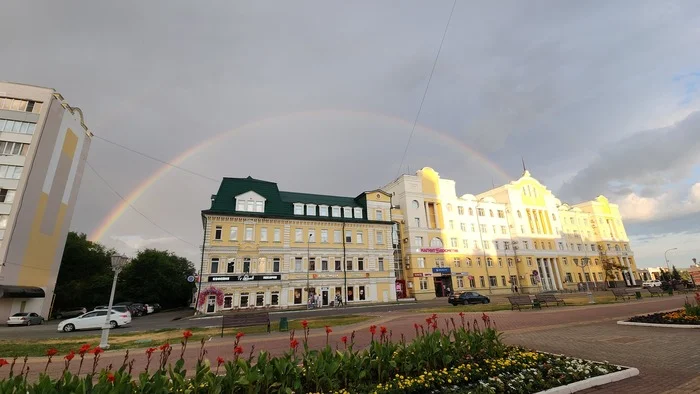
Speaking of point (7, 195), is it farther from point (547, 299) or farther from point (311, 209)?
point (547, 299)

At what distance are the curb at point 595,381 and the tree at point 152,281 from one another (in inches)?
2705

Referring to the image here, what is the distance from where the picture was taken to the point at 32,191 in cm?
4031

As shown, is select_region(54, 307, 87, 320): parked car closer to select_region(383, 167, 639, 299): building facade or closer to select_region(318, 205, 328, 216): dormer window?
select_region(318, 205, 328, 216): dormer window

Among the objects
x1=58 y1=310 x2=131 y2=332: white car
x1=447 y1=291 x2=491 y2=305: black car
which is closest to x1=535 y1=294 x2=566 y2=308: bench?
x1=447 y1=291 x2=491 y2=305: black car

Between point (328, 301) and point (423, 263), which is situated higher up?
point (423, 263)

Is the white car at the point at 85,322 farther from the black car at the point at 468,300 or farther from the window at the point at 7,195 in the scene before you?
the black car at the point at 468,300

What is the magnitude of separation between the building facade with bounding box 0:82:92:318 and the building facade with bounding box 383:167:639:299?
51559mm

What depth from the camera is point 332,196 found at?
48.9 metres

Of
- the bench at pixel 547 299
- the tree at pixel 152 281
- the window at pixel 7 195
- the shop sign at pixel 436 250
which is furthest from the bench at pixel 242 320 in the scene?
the tree at pixel 152 281

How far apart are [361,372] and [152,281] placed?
2653 inches

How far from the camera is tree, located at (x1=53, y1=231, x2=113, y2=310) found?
1957 inches

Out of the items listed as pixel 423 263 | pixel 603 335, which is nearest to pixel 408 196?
pixel 423 263

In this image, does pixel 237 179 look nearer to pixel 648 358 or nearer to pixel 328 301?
pixel 328 301

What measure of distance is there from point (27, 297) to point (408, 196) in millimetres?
55202
